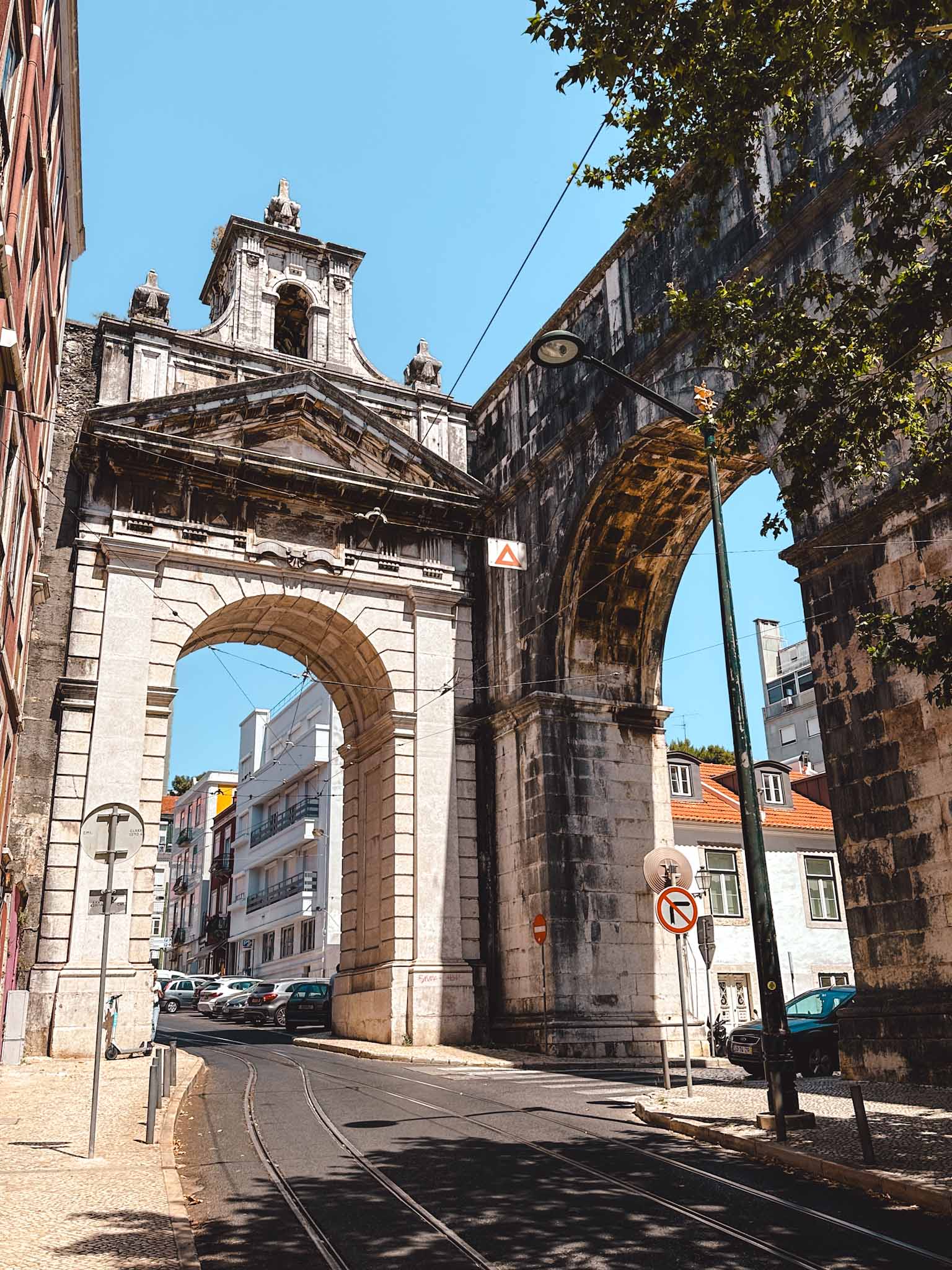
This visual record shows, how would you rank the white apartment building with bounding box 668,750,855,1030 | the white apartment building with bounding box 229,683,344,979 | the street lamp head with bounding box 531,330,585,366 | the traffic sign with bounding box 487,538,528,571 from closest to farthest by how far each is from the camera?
the street lamp head with bounding box 531,330,585,366 → the traffic sign with bounding box 487,538,528,571 → the white apartment building with bounding box 668,750,855,1030 → the white apartment building with bounding box 229,683,344,979

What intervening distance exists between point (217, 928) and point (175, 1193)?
5708 centimetres

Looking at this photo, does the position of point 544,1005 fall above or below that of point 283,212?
below

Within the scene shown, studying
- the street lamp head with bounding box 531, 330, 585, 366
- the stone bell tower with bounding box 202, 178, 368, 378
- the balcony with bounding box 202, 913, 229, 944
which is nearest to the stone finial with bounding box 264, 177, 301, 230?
the stone bell tower with bounding box 202, 178, 368, 378

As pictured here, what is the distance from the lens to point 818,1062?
51.7 feet

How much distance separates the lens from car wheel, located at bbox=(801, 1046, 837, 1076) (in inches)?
617

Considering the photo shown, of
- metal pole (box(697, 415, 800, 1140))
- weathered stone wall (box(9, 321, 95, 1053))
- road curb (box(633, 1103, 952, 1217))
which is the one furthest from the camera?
weathered stone wall (box(9, 321, 95, 1053))

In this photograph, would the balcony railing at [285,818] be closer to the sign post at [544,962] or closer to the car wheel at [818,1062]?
the sign post at [544,962]

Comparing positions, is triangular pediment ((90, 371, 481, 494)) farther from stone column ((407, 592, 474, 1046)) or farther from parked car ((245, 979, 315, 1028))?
parked car ((245, 979, 315, 1028))

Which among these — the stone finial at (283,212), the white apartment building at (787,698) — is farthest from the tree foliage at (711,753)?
the stone finial at (283,212)

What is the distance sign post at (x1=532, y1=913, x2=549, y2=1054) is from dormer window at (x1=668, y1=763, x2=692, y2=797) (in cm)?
1403

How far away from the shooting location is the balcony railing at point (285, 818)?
47.1 metres

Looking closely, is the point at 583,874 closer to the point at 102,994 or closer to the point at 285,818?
the point at 102,994

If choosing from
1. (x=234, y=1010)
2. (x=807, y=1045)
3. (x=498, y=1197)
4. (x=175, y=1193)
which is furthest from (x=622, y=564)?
(x=234, y=1010)

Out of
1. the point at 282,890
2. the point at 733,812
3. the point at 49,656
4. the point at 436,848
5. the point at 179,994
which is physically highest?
the point at 49,656
